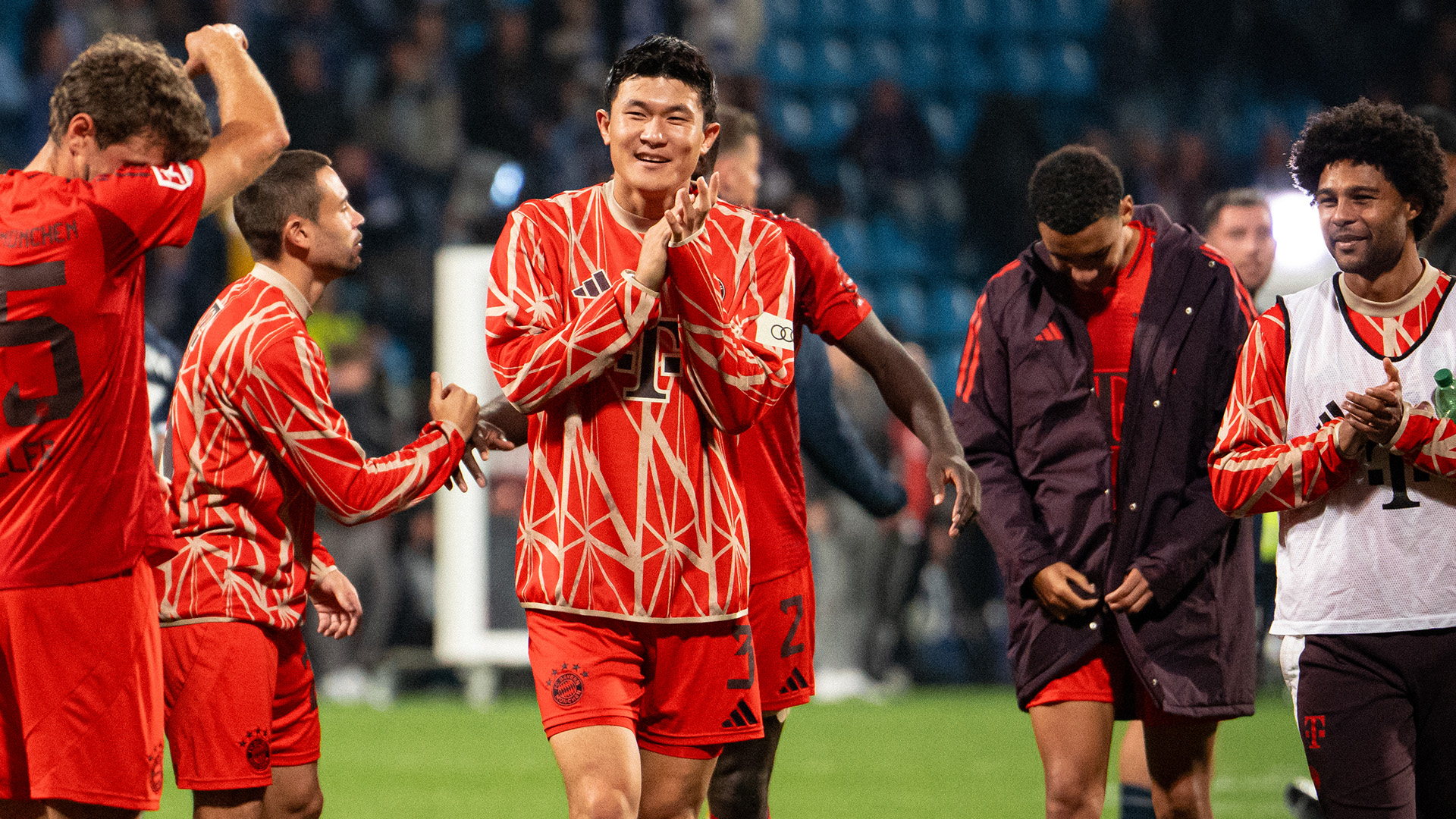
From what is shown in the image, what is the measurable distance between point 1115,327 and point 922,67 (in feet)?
38.8

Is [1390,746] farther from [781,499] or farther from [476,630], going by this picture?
[476,630]

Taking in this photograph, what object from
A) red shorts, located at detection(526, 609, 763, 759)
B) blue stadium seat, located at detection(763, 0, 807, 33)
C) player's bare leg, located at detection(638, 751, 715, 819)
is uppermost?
blue stadium seat, located at detection(763, 0, 807, 33)

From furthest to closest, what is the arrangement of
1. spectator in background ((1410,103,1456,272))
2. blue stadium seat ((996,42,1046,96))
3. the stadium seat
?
the stadium seat, blue stadium seat ((996,42,1046,96)), spectator in background ((1410,103,1456,272))

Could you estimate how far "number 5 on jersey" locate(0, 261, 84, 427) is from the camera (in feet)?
10.9

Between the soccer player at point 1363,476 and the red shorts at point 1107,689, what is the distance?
76cm

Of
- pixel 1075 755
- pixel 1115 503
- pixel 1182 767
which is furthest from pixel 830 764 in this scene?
pixel 1115 503

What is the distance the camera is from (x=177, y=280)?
12.5 meters

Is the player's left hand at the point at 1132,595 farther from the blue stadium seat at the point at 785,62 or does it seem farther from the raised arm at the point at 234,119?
the blue stadium seat at the point at 785,62

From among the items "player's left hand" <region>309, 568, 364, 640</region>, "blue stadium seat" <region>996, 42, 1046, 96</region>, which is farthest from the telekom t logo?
"blue stadium seat" <region>996, 42, 1046, 96</region>

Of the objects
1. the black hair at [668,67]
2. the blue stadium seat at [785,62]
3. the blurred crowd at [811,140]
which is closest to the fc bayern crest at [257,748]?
the black hair at [668,67]

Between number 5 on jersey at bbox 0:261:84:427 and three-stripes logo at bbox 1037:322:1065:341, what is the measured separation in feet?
8.62

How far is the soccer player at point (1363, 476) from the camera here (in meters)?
3.64

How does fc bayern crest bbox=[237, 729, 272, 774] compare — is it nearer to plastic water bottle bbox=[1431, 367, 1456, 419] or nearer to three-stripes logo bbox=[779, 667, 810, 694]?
three-stripes logo bbox=[779, 667, 810, 694]

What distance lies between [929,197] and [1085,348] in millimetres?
10754
